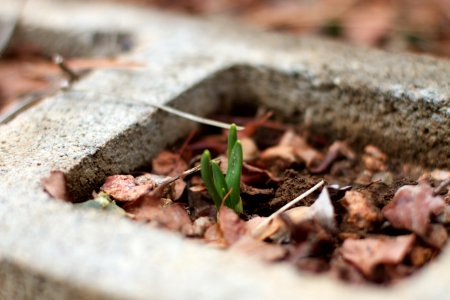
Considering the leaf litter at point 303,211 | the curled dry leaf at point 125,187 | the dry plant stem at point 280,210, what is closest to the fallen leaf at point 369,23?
the leaf litter at point 303,211

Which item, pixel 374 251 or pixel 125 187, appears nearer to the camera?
pixel 374 251

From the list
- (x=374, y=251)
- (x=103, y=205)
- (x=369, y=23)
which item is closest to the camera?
(x=374, y=251)

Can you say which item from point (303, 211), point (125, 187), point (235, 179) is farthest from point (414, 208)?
point (125, 187)

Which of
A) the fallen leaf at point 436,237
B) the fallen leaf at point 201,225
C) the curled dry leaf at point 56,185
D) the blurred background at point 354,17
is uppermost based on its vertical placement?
the blurred background at point 354,17

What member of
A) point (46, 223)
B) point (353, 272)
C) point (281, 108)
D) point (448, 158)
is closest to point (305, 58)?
point (281, 108)

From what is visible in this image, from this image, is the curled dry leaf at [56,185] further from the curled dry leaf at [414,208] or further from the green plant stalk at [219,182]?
the curled dry leaf at [414,208]

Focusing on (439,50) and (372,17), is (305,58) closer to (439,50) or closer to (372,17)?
(439,50)

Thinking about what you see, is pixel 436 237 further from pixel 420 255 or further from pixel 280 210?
pixel 280 210

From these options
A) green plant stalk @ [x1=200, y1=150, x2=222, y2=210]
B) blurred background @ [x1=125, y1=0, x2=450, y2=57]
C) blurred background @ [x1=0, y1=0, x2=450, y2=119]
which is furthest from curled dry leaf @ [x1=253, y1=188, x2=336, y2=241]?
blurred background @ [x1=125, y1=0, x2=450, y2=57]

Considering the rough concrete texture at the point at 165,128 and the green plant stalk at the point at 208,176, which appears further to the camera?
the green plant stalk at the point at 208,176
